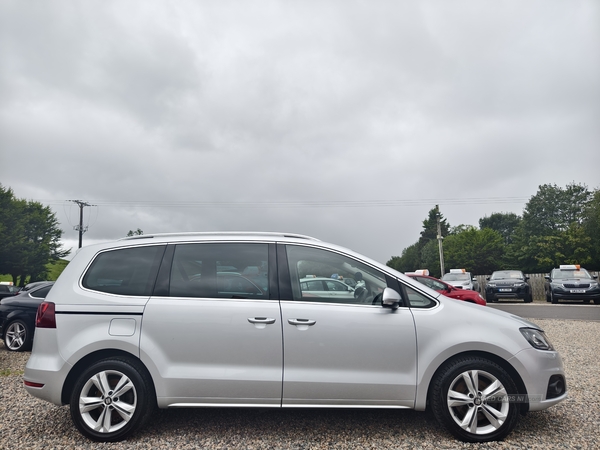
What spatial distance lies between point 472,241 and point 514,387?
79.4m

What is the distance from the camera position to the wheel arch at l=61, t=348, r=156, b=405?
3.71 meters

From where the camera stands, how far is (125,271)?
398 cm

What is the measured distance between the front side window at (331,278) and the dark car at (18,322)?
7153 mm

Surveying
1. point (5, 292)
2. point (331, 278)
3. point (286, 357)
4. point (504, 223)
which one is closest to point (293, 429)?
point (286, 357)

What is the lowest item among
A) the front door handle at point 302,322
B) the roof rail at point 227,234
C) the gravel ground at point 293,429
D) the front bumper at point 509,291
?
the gravel ground at point 293,429

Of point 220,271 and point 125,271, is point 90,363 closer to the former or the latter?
point 125,271

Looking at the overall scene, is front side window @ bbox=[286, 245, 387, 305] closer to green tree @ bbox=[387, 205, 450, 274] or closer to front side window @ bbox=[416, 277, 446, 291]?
front side window @ bbox=[416, 277, 446, 291]

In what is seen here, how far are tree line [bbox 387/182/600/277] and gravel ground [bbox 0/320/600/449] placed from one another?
184 feet

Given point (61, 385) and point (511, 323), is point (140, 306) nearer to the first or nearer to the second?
point (61, 385)

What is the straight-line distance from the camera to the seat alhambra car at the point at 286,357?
142 inches

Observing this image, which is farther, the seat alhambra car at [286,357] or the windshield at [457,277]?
the windshield at [457,277]

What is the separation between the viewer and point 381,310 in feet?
12.2

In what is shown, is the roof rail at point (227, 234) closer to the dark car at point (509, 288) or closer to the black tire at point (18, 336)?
the black tire at point (18, 336)

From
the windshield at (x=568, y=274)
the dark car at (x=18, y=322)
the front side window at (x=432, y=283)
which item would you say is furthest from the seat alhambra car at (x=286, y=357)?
the windshield at (x=568, y=274)
